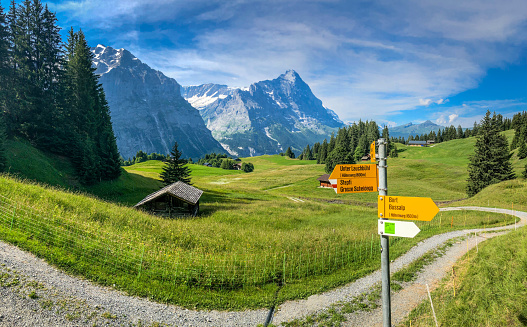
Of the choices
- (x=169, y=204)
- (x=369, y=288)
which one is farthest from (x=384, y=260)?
(x=169, y=204)

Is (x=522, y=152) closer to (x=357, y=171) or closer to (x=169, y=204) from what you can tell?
(x=169, y=204)

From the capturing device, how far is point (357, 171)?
6098mm

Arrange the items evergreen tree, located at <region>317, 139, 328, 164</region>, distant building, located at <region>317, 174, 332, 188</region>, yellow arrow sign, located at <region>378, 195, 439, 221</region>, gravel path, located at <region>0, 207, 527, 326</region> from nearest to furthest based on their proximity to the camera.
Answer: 1. yellow arrow sign, located at <region>378, 195, 439, 221</region>
2. gravel path, located at <region>0, 207, 527, 326</region>
3. distant building, located at <region>317, 174, 332, 188</region>
4. evergreen tree, located at <region>317, 139, 328, 164</region>

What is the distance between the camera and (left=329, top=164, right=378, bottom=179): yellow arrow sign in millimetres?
6102

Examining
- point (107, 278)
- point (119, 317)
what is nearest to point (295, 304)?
point (119, 317)

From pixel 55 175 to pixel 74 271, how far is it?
111 ft

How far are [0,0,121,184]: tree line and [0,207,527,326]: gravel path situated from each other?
3698 centimetres

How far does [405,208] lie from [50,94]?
58.8m

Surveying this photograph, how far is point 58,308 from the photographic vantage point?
9.98m

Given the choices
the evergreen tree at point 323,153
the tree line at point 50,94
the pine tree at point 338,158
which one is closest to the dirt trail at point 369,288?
the tree line at point 50,94

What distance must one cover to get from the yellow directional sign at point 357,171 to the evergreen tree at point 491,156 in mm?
63530

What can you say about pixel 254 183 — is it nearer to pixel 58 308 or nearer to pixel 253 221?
pixel 253 221

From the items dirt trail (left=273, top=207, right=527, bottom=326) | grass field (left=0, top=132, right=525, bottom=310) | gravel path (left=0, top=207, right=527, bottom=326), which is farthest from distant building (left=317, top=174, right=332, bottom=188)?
gravel path (left=0, top=207, right=527, bottom=326)

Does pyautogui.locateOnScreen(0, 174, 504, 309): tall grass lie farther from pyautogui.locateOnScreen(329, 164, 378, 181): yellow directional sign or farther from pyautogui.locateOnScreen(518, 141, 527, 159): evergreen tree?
pyautogui.locateOnScreen(518, 141, 527, 159): evergreen tree
